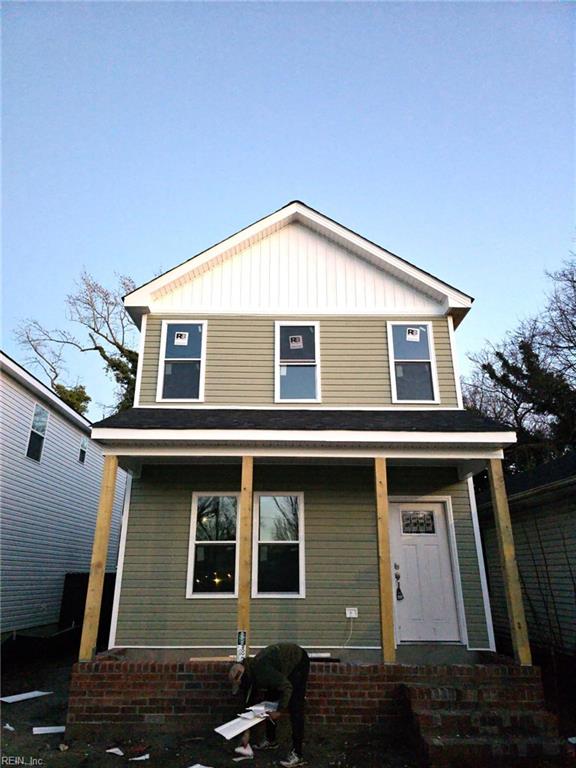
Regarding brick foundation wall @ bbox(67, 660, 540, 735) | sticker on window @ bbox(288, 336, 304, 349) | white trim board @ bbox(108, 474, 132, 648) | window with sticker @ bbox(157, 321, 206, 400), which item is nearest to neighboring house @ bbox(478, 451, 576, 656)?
brick foundation wall @ bbox(67, 660, 540, 735)

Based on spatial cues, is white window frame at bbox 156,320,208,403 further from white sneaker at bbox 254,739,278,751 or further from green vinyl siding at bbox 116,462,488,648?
white sneaker at bbox 254,739,278,751

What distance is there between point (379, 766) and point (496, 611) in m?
7.24

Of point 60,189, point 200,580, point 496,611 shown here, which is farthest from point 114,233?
point 496,611

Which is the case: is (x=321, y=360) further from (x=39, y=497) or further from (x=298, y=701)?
(x=39, y=497)

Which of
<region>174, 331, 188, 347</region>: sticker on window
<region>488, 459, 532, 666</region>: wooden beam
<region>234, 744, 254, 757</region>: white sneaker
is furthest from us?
<region>174, 331, 188, 347</region>: sticker on window

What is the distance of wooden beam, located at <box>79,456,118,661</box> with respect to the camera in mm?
5961

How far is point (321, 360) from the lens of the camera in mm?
8906

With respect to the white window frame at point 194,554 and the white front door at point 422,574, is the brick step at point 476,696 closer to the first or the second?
the white front door at point 422,574

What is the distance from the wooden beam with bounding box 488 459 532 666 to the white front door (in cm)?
160

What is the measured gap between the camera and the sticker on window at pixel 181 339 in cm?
904

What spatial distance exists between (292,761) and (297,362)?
592cm

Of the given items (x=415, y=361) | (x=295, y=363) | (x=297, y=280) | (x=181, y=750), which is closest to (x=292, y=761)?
(x=181, y=750)

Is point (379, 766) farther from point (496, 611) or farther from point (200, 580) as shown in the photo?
point (496, 611)

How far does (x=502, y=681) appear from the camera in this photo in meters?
5.58
